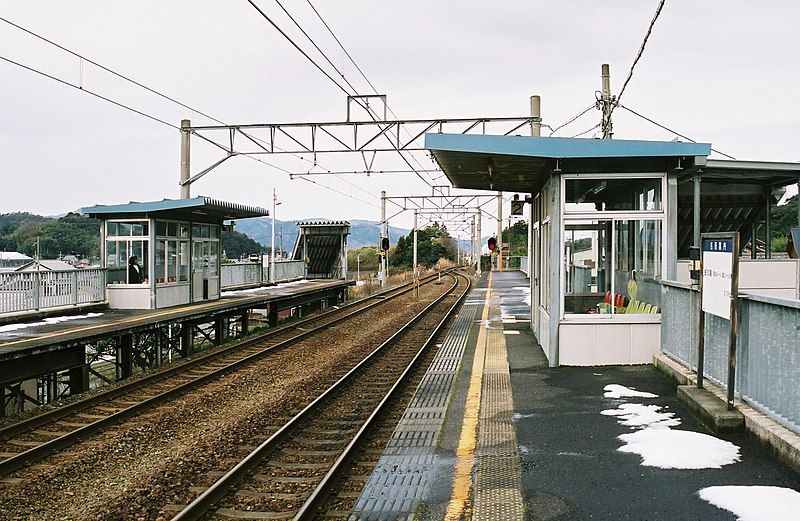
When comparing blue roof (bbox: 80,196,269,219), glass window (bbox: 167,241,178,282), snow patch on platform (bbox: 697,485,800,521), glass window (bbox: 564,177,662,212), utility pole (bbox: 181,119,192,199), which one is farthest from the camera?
utility pole (bbox: 181,119,192,199)

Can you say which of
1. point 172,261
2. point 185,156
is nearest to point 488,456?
point 172,261

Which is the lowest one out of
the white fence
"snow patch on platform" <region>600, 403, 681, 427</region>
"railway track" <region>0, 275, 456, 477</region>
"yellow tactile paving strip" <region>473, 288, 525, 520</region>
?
"railway track" <region>0, 275, 456, 477</region>

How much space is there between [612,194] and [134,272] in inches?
513

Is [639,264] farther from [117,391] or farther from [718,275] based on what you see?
[117,391]

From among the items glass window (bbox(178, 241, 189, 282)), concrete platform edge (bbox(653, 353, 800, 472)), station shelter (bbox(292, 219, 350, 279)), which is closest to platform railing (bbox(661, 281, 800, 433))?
concrete platform edge (bbox(653, 353, 800, 472))

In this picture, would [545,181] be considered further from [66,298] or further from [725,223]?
[66,298]

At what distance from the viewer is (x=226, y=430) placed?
Result: 27.9 ft

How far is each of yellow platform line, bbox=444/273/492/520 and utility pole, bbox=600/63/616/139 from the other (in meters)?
13.1

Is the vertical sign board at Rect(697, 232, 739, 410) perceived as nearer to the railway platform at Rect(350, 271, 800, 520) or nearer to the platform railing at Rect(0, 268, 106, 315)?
the railway platform at Rect(350, 271, 800, 520)

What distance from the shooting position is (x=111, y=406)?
10.2 m

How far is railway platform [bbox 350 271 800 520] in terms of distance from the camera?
16.1 ft

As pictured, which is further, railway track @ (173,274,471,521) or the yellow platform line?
railway track @ (173,274,471,521)

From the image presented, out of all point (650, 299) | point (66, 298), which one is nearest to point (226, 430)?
point (650, 299)

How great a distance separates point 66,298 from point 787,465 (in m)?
16.0
